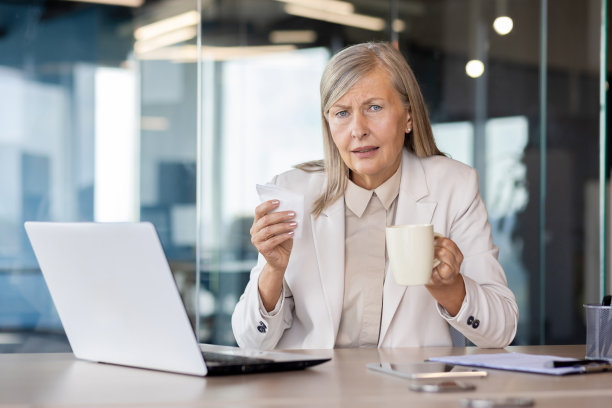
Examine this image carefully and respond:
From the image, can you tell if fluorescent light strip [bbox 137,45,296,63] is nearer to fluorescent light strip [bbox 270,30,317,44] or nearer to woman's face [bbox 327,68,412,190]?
fluorescent light strip [bbox 270,30,317,44]

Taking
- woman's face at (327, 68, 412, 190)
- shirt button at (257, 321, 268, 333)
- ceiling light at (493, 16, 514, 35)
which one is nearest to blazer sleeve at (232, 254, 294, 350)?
shirt button at (257, 321, 268, 333)

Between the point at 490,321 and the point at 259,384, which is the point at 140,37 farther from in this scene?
the point at 259,384

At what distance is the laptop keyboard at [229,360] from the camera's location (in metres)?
1.26

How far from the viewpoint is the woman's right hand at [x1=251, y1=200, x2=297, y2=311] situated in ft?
5.70

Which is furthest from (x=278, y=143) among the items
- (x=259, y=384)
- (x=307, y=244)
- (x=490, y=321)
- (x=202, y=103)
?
(x=259, y=384)

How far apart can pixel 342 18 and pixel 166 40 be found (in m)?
0.92

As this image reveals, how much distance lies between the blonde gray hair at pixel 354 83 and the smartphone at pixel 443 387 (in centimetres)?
104

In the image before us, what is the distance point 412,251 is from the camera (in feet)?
4.89

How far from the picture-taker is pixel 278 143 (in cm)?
410

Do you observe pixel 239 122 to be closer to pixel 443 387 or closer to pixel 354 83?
pixel 354 83

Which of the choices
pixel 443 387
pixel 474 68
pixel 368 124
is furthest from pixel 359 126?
pixel 474 68

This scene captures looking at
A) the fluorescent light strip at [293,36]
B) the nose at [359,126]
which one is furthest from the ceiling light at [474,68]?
the nose at [359,126]

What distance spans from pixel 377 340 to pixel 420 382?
898 millimetres

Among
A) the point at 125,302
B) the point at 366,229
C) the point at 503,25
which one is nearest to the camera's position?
the point at 125,302
